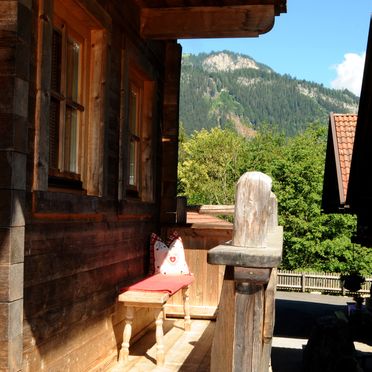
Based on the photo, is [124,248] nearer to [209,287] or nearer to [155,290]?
[155,290]

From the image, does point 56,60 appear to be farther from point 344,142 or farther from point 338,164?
point 344,142

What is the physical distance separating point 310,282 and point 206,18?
2365cm

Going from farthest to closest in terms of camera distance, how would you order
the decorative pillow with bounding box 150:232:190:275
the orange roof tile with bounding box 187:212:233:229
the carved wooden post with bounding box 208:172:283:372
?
the orange roof tile with bounding box 187:212:233:229 → the decorative pillow with bounding box 150:232:190:275 → the carved wooden post with bounding box 208:172:283:372

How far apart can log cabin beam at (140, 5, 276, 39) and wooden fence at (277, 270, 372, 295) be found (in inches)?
897

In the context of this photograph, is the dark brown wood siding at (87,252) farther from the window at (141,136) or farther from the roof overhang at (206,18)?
the roof overhang at (206,18)

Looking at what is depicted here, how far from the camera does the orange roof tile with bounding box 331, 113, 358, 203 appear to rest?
12209mm

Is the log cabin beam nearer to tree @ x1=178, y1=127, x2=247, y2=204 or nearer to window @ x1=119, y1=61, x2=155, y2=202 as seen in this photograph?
window @ x1=119, y1=61, x2=155, y2=202

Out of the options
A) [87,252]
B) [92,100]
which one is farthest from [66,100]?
[87,252]

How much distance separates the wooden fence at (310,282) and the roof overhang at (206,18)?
2280 cm

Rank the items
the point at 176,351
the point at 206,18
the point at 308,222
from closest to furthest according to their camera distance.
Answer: the point at 176,351 → the point at 206,18 → the point at 308,222

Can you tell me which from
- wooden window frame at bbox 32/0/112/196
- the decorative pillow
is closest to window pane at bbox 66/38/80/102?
wooden window frame at bbox 32/0/112/196

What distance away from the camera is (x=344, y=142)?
13.2 meters

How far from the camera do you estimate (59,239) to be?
147 inches

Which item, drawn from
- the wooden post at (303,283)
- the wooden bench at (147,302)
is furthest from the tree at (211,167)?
the wooden bench at (147,302)
